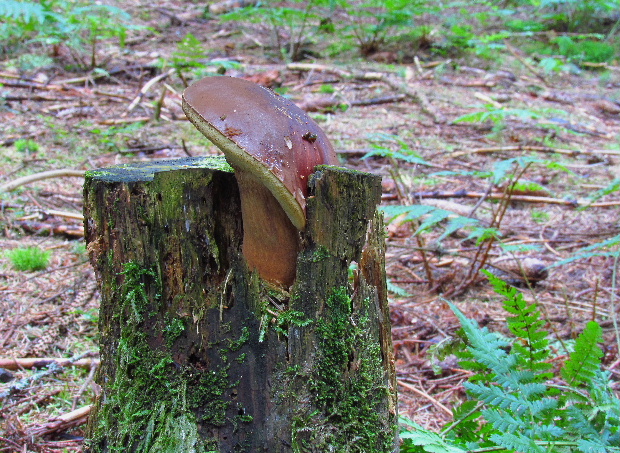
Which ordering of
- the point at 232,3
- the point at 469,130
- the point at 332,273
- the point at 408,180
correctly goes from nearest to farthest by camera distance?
the point at 332,273
the point at 408,180
the point at 469,130
the point at 232,3

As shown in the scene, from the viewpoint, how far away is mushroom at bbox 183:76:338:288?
1.47 metres

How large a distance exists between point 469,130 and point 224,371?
21.9 ft

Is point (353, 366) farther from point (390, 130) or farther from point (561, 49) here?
point (561, 49)

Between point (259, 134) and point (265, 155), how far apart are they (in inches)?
3.1

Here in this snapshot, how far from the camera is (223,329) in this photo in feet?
6.03

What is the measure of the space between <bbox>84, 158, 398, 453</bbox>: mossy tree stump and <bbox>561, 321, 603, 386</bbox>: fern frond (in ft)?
2.20

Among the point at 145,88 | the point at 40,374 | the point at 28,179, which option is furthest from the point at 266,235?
the point at 145,88

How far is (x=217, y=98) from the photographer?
1539 mm

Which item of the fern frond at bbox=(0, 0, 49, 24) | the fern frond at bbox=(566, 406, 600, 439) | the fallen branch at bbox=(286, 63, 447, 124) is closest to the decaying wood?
the fern frond at bbox=(566, 406, 600, 439)

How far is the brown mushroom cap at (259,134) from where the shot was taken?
1.46 m

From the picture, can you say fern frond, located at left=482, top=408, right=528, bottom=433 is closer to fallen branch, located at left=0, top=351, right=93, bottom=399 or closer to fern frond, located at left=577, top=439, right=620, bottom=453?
fern frond, located at left=577, top=439, right=620, bottom=453

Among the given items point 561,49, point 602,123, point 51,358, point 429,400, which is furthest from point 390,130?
point 561,49

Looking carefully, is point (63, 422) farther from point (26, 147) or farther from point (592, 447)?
point (26, 147)

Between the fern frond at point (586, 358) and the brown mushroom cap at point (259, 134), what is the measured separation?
3.67ft
